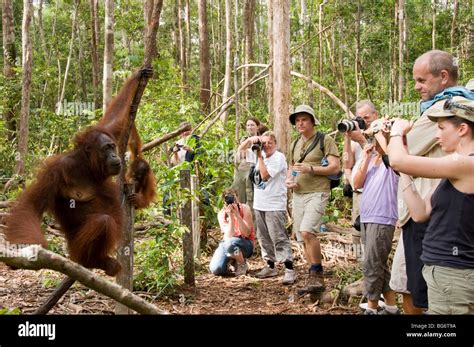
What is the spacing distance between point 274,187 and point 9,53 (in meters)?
7.21

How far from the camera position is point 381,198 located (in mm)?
4242

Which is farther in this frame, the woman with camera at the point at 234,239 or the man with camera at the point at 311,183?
the woman with camera at the point at 234,239

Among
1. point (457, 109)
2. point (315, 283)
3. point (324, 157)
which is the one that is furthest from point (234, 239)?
point (457, 109)

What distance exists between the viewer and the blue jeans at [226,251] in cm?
615

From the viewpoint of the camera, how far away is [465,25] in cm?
1482

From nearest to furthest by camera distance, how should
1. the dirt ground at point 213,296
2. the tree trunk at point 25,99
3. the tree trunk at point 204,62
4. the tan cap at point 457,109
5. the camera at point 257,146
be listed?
the tan cap at point 457,109 → the dirt ground at point 213,296 → the camera at point 257,146 → the tree trunk at point 25,99 → the tree trunk at point 204,62

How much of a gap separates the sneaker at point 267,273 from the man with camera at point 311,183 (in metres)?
0.93

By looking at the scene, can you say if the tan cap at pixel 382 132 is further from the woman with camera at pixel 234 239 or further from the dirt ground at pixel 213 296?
the woman with camera at pixel 234 239

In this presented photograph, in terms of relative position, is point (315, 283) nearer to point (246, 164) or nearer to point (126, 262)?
point (246, 164)

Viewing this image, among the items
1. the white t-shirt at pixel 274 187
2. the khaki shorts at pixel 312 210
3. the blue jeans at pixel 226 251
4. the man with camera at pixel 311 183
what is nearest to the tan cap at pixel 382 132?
the man with camera at pixel 311 183

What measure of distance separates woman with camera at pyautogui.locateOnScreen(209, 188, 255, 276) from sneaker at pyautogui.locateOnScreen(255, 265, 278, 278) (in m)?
0.18

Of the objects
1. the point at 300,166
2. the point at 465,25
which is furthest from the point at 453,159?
the point at 465,25
